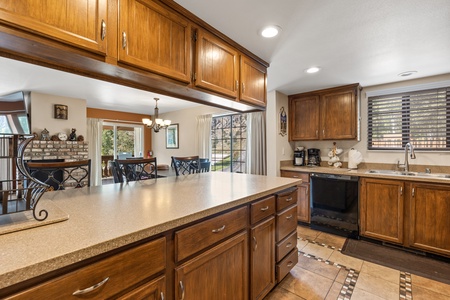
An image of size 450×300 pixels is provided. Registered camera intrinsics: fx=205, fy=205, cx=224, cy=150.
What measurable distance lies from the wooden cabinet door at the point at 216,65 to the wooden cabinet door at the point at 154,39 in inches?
4.3

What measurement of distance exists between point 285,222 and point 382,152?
2368 mm

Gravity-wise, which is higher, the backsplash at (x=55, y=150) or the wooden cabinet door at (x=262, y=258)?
the backsplash at (x=55, y=150)

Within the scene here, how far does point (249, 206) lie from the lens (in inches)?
56.8

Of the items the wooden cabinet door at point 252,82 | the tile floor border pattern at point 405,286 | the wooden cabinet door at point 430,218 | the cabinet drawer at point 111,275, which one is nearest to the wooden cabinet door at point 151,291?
the cabinet drawer at point 111,275

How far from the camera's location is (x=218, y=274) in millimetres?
1198

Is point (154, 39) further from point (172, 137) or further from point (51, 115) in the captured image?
point (172, 137)

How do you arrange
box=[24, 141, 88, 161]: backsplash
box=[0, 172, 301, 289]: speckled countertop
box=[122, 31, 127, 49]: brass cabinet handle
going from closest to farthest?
box=[0, 172, 301, 289]: speckled countertop < box=[122, 31, 127, 49]: brass cabinet handle < box=[24, 141, 88, 161]: backsplash

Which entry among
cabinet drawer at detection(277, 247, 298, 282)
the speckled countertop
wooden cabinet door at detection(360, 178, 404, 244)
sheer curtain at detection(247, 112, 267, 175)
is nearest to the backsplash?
the speckled countertop

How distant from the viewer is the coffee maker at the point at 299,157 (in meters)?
3.71

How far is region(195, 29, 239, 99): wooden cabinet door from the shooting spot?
1570 mm

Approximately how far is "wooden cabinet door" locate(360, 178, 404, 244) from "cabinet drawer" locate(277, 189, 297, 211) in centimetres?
141

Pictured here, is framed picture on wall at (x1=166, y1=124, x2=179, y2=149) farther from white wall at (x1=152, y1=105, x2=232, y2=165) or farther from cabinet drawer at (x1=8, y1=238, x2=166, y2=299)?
cabinet drawer at (x1=8, y1=238, x2=166, y2=299)

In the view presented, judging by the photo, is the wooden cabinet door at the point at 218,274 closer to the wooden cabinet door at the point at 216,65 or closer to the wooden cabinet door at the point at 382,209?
the wooden cabinet door at the point at 216,65

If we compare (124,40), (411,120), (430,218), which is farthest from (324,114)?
(124,40)
